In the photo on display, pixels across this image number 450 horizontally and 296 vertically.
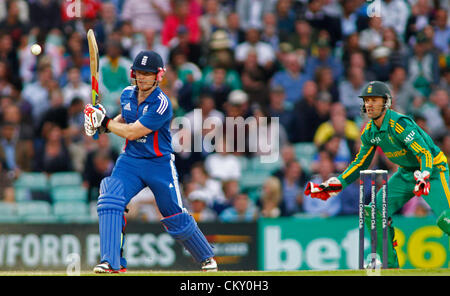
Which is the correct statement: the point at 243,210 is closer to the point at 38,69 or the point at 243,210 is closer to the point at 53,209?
the point at 53,209

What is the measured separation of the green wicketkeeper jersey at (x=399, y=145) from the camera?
9.36 meters

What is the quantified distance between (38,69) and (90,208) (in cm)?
345

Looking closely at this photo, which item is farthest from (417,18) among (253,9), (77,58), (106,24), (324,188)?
(324,188)

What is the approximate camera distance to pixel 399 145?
377 inches

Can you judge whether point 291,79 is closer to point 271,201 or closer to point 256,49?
point 256,49

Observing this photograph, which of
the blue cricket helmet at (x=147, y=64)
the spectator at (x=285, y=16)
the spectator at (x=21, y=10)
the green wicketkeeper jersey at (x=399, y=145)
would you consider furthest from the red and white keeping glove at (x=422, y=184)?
the spectator at (x=21, y=10)

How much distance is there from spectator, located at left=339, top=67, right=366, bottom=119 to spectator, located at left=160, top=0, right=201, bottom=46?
292 centimetres

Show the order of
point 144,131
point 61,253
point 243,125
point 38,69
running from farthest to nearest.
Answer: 1. point 38,69
2. point 243,125
3. point 61,253
4. point 144,131

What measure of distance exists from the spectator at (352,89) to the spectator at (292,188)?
2000 millimetres

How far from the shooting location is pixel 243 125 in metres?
15.3

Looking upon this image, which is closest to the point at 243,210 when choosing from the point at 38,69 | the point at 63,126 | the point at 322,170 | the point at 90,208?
the point at 322,170

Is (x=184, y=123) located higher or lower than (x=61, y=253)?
higher

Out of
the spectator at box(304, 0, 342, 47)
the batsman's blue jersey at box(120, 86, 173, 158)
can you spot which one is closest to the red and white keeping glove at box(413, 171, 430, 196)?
the batsman's blue jersey at box(120, 86, 173, 158)

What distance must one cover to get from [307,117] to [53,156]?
4.33m
